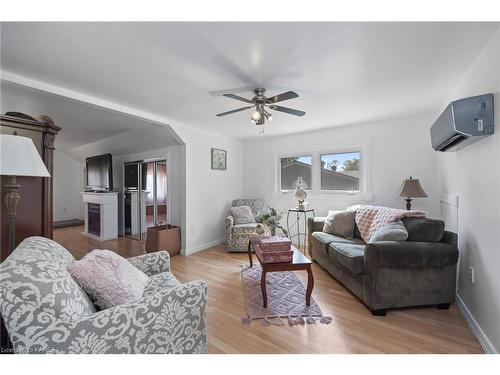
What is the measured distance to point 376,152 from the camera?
3602mm

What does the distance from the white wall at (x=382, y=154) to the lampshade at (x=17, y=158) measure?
3730 mm

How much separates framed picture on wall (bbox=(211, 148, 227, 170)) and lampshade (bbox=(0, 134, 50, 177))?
9.87 ft

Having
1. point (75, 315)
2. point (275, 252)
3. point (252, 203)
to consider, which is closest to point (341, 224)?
point (275, 252)

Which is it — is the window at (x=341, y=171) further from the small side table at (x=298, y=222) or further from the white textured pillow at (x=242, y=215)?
the white textured pillow at (x=242, y=215)

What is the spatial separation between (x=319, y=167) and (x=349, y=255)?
221 centimetres

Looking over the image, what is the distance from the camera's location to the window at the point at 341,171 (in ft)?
12.6

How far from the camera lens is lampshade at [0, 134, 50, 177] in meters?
1.27

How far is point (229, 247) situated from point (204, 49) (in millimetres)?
3016

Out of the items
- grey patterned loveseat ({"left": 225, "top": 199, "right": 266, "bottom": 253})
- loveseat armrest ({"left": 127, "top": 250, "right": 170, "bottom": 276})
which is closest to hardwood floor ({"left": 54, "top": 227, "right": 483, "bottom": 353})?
loveseat armrest ({"left": 127, "top": 250, "right": 170, "bottom": 276})

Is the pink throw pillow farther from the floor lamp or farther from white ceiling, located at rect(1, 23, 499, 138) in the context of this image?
white ceiling, located at rect(1, 23, 499, 138)

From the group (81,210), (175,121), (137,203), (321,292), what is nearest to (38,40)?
(175,121)

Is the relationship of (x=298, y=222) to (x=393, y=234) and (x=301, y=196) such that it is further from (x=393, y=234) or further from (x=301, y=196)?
(x=393, y=234)

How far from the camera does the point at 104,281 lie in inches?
47.9

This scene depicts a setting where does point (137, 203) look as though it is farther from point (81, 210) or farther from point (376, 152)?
point (376, 152)
